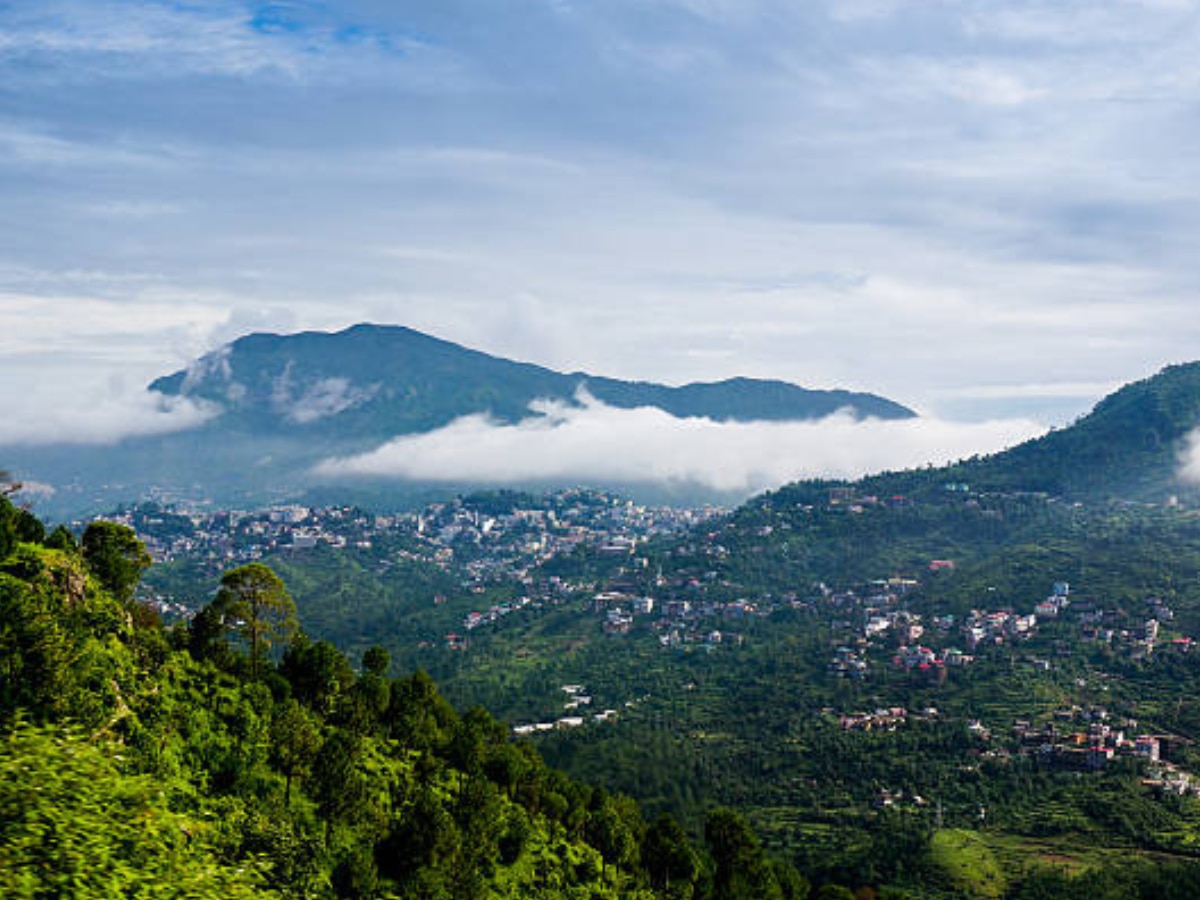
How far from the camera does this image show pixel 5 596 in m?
16.6

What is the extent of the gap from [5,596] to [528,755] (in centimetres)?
2443

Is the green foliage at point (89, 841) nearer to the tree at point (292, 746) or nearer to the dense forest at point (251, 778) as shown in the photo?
the dense forest at point (251, 778)

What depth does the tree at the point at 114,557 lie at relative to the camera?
85.5 ft

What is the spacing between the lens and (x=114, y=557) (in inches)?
1037

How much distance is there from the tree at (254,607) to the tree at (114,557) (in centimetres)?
259

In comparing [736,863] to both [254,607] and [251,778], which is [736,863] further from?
[251,778]

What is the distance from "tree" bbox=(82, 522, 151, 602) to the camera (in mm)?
26062

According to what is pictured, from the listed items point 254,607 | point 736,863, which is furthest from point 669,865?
point 254,607

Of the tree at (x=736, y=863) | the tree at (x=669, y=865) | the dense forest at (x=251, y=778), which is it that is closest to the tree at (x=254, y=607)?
the dense forest at (x=251, y=778)

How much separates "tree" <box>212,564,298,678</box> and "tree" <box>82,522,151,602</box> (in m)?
2.59

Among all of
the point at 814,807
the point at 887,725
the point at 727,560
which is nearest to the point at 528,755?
the point at 814,807

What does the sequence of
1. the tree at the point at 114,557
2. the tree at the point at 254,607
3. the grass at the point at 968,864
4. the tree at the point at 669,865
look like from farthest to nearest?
the grass at the point at 968,864 → the tree at the point at 669,865 → the tree at the point at 254,607 → the tree at the point at 114,557

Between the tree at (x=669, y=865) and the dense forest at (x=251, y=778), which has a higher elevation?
the dense forest at (x=251, y=778)

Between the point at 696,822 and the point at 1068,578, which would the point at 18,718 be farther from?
the point at 1068,578
